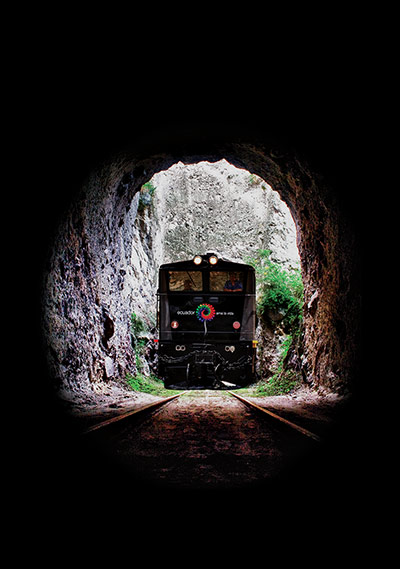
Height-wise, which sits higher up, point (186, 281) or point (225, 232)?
point (225, 232)

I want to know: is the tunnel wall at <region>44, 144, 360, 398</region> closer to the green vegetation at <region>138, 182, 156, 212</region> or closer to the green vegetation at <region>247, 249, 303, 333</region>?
the green vegetation at <region>247, 249, 303, 333</region>

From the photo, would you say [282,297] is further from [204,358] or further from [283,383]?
[204,358]

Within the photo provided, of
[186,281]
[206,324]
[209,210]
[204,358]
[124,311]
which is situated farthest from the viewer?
[209,210]

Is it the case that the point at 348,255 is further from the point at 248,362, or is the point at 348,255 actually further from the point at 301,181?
the point at 248,362

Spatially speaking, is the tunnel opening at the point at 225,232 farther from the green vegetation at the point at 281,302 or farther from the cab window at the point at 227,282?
the cab window at the point at 227,282

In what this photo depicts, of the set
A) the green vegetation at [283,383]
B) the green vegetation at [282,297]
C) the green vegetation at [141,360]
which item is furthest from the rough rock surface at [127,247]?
the green vegetation at [283,383]

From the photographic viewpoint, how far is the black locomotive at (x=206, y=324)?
24.6 feet

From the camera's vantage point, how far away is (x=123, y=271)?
9352 millimetres

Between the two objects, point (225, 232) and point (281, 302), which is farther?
point (225, 232)

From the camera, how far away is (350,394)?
477 centimetres

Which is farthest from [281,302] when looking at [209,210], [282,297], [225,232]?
[209,210]

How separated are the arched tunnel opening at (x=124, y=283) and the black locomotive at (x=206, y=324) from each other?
1.09 meters

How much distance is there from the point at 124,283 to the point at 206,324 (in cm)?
306

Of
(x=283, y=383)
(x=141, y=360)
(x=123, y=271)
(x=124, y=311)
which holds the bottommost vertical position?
(x=283, y=383)
